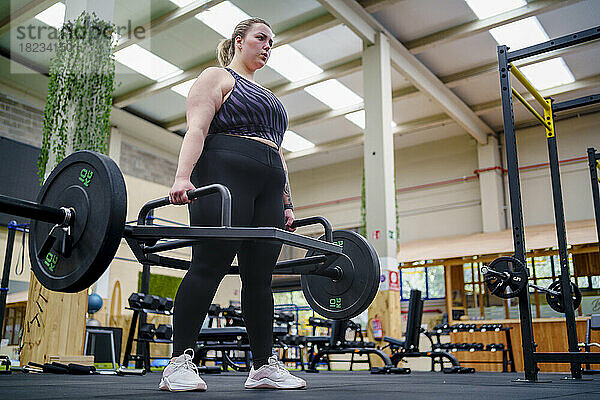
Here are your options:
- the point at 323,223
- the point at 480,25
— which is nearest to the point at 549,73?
the point at 480,25

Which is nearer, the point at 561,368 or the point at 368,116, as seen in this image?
the point at 561,368

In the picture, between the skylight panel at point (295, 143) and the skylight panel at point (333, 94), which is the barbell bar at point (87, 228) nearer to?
the skylight panel at point (333, 94)

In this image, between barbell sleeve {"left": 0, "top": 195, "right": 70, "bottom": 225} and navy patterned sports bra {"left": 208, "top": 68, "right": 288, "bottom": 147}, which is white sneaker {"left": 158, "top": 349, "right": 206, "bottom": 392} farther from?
navy patterned sports bra {"left": 208, "top": 68, "right": 288, "bottom": 147}

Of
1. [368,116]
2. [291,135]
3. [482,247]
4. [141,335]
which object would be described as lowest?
[141,335]

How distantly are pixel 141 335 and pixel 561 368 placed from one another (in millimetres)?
5100

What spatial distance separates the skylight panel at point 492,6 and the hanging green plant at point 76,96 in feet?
16.1

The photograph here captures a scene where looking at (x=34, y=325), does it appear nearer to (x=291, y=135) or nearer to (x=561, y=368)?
(x=561, y=368)

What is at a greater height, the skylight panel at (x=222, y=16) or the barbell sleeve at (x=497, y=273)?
the skylight panel at (x=222, y=16)

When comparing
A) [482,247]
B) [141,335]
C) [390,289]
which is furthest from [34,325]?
[482,247]

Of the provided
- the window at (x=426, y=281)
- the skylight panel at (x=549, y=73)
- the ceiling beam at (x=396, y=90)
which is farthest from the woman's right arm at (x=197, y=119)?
the window at (x=426, y=281)

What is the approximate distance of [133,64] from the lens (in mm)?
8641

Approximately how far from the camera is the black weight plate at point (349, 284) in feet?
6.41

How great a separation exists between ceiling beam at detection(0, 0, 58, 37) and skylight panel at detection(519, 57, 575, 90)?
6.98m

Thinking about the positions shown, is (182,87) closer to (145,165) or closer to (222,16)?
(222,16)
